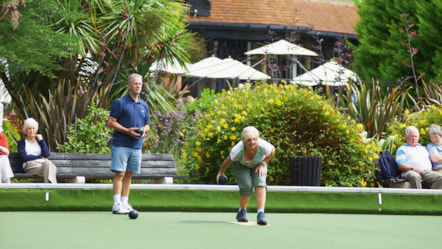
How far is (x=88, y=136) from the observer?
11.9m

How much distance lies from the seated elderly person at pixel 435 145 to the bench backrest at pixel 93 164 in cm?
386

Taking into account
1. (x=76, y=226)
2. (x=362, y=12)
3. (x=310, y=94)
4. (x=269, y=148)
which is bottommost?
(x=76, y=226)

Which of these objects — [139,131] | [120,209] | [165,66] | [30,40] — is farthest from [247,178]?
[165,66]

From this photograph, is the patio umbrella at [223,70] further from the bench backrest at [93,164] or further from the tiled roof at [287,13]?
the bench backrest at [93,164]

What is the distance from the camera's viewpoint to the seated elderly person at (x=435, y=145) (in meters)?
11.5

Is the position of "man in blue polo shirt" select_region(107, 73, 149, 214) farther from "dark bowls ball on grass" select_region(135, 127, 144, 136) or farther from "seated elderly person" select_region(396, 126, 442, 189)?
"seated elderly person" select_region(396, 126, 442, 189)

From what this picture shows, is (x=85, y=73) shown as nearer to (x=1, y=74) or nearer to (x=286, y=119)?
(x=1, y=74)

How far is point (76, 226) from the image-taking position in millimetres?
7785

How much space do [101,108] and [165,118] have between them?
2.46 metres

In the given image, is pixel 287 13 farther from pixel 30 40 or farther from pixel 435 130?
pixel 30 40

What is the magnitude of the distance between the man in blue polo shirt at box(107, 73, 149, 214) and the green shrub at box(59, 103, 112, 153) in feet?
9.99

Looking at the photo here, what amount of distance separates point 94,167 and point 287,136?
2.81 meters

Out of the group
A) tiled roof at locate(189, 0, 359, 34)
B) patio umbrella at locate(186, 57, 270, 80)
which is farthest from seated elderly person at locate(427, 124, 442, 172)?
tiled roof at locate(189, 0, 359, 34)

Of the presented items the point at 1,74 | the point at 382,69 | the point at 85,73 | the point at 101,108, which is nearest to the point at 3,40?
the point at 101,108
